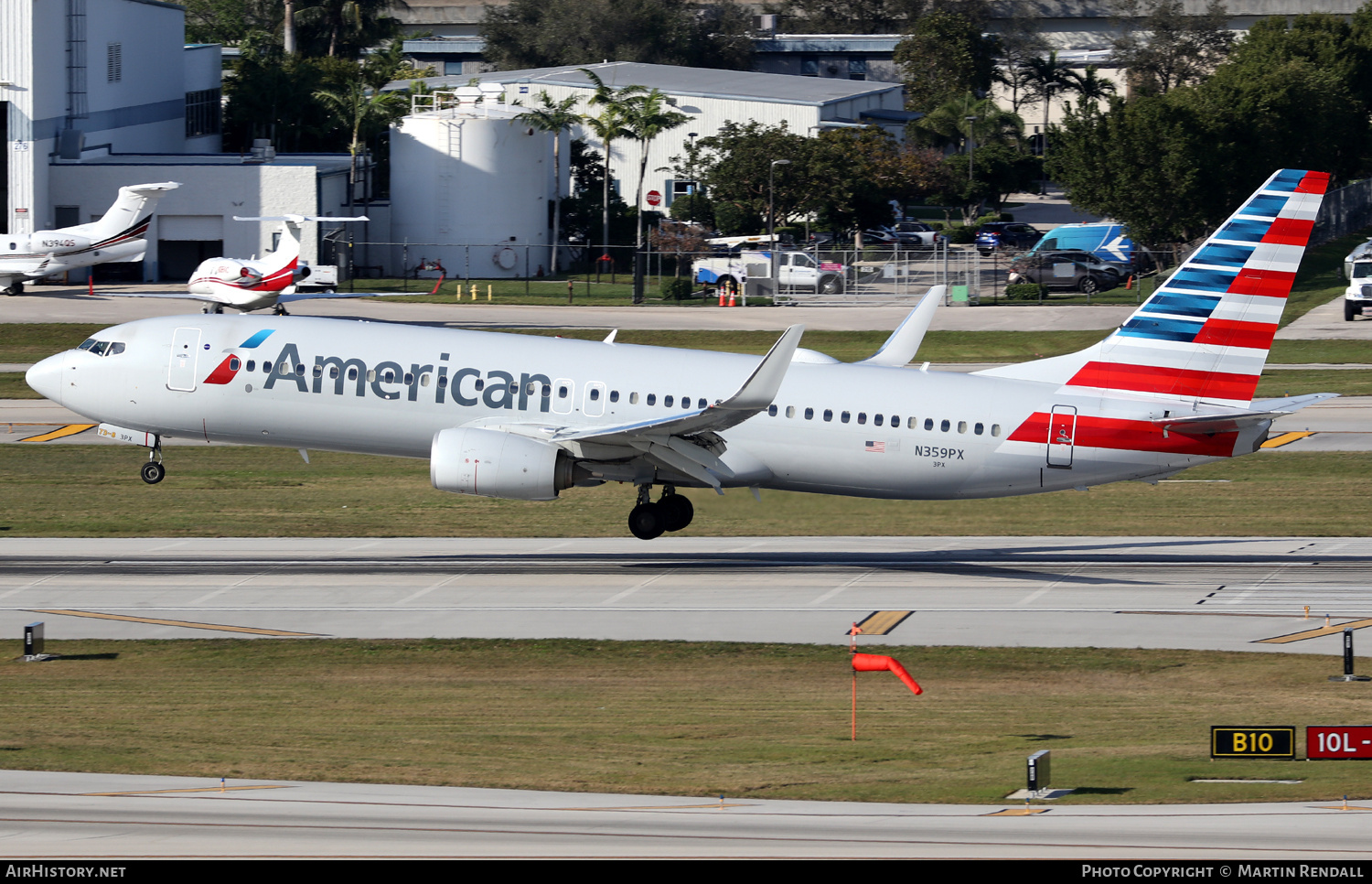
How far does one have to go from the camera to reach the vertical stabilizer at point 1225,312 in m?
32.5

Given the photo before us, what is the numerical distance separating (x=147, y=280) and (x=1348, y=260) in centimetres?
7396

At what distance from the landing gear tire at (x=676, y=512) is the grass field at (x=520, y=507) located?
15.0 inches

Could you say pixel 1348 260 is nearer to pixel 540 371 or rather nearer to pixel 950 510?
pixel 950 510

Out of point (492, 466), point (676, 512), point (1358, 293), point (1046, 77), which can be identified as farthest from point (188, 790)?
point (1046, 77)

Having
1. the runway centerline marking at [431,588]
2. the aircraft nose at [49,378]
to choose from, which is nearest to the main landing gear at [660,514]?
the runway centerline marking at [431,588]

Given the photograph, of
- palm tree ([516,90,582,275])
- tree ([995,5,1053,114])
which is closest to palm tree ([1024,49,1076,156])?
tree ([995,5,1053,114])

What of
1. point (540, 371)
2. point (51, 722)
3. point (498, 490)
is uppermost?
point (540, 371)

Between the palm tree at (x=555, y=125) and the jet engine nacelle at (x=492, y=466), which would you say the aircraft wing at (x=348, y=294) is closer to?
the palm tree at (x=555, y=125)

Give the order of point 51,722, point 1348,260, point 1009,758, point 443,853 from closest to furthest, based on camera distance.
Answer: point 443,853 → point 1009,758 → point 51,722 → point 1348,260

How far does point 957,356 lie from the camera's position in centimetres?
7294

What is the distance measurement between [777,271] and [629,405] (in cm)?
5999

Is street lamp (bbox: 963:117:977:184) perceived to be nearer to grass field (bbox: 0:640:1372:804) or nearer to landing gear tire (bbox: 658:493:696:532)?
landing gear tire (bbox: 658:493:696:532)

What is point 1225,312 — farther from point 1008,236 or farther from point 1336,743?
point 1008,236

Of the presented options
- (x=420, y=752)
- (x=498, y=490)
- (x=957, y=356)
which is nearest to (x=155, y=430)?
(x=498, y=490)
